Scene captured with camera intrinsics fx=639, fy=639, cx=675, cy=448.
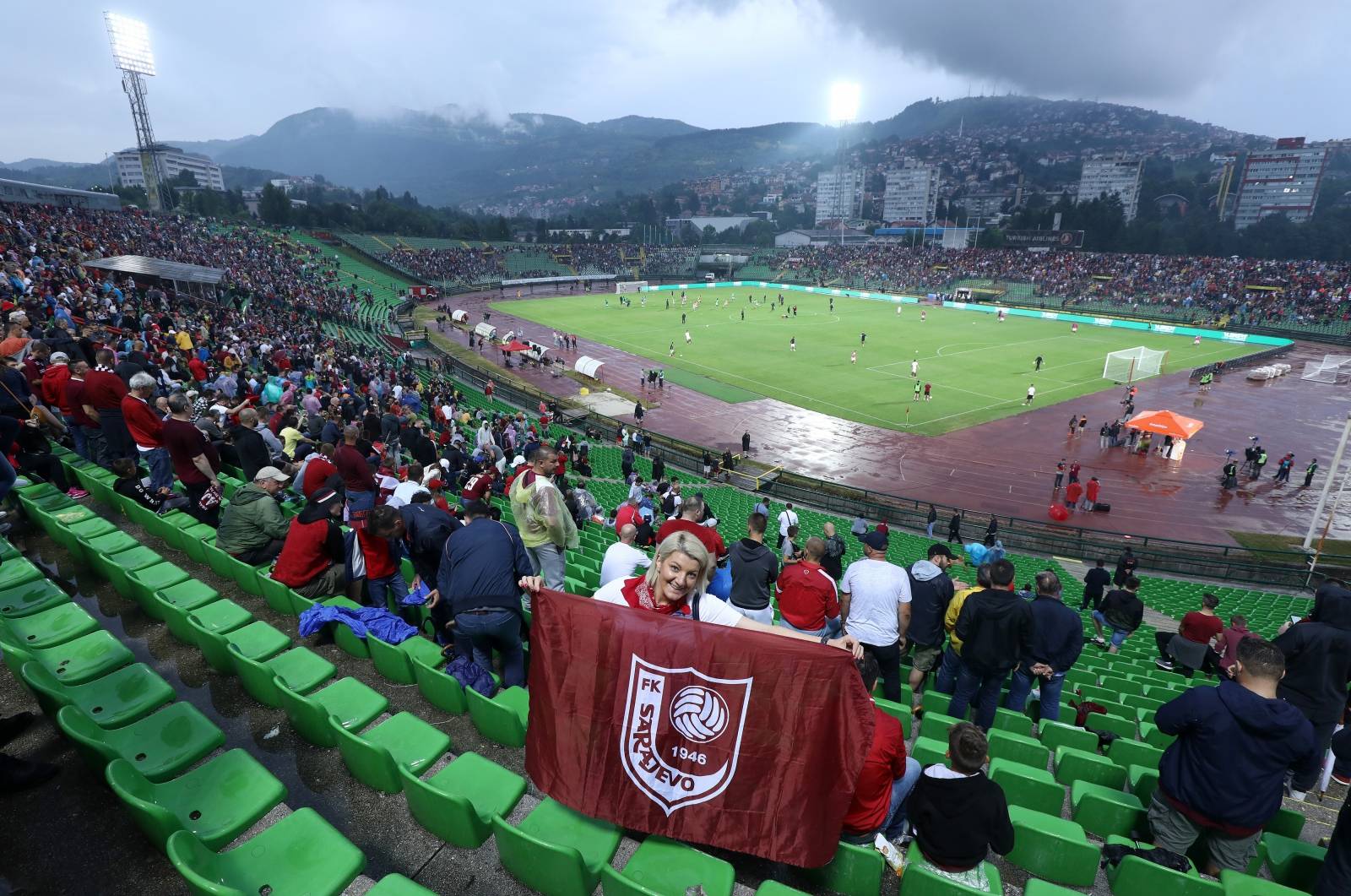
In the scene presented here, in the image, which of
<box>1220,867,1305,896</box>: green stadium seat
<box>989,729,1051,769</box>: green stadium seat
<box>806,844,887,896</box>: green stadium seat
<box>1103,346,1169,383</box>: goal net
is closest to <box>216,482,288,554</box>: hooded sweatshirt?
<box>806,844,887,896</box>: green stadium seat

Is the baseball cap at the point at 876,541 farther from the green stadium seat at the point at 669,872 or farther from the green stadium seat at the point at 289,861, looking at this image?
the green stadium seat at the point at 289,861

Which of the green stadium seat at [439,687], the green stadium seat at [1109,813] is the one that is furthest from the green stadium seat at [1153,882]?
the green stadium seat at [439,687]

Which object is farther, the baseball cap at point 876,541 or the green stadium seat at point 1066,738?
the baseball cap at point 876,541

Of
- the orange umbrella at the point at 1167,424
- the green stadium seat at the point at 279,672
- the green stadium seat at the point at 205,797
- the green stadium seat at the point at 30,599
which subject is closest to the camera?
the green stadium seat at the point at 205,797

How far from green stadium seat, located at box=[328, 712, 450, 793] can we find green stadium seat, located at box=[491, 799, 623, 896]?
853mm

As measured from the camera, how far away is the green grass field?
38.1 metres

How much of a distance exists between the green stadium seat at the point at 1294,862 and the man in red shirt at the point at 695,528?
4320 millimetres

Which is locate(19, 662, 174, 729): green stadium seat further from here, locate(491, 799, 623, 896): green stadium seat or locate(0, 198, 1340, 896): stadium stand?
locate(491, 799, 623, 896): green stadium seat

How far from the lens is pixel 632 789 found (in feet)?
12.1

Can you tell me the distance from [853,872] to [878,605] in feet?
9.53

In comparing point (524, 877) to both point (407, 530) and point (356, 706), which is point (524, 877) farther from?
point (407, 530)

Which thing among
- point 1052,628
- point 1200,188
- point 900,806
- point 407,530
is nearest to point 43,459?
point 407,530

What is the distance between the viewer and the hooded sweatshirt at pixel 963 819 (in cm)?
354

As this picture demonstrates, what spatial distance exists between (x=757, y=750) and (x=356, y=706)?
10.2 feet
